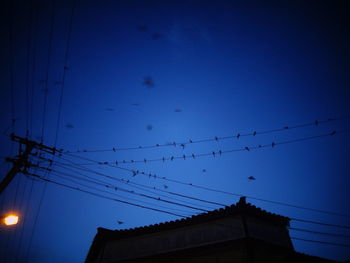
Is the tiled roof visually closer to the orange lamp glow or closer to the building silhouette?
the building silhouette

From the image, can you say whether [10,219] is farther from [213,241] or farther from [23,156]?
[213,241]

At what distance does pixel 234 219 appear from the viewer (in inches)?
416

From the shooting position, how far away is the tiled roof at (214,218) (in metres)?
10.6

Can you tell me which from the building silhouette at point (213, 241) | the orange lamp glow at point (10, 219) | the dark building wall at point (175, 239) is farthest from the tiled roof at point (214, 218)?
the orange lamp glow at point (10, 219)

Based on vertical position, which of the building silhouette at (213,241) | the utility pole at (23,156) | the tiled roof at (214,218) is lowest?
the building silhouette at (213,241)

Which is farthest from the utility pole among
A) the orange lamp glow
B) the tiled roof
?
the tiled roof

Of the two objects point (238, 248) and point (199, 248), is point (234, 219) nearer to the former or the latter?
point (238, 248)

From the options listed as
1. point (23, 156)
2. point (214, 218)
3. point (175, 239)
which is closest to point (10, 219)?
point (23, 156)

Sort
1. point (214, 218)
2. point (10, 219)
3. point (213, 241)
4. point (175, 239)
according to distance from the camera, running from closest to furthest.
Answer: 1. point (10, 219)
2. point (213, 241)
3. point (214, 218)
4. point (175, 239)

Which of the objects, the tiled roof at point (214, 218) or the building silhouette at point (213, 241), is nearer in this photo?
the building silhouette at point (213, 241)

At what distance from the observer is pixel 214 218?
1104cm

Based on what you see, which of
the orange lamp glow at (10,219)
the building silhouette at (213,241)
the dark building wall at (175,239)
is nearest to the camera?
the orange lamp glow at (10,219)

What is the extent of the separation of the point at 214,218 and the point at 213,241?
1085 millimetres

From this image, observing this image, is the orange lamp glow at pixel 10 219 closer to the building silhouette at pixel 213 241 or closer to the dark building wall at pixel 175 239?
the building silhouette at pixel 213 241
